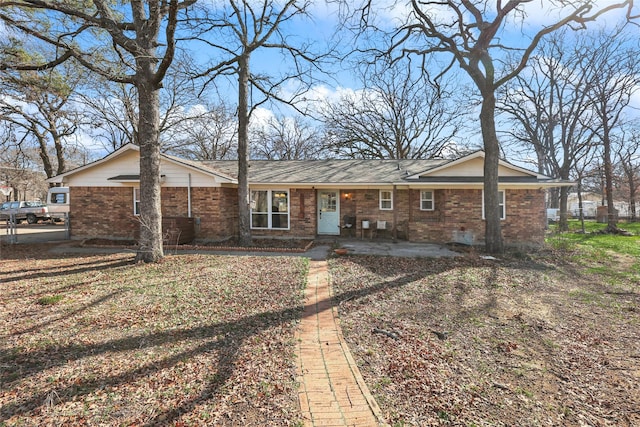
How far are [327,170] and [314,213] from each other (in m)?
2.57

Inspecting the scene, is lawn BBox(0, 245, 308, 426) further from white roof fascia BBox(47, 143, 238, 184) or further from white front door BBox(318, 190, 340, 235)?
white front door BBox(318, 190, 340, 235)

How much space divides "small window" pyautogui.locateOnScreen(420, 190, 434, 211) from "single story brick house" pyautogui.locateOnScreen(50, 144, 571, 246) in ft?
0.13

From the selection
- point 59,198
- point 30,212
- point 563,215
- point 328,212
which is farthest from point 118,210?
point 563,215

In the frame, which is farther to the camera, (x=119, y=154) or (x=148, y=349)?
(x=119, y=154)

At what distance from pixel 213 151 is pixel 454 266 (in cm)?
2826

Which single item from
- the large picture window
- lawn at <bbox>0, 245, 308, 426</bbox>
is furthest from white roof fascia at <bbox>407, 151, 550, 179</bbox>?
lawn at <bbox>0, 245, 308, 426</bbox>

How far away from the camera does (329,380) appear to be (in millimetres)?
3049

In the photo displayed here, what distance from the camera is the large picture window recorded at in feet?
43.7

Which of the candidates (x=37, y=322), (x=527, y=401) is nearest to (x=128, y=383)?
(x=37, y=322)

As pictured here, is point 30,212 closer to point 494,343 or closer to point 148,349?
point 148,349

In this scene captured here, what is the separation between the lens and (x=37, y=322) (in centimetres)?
433

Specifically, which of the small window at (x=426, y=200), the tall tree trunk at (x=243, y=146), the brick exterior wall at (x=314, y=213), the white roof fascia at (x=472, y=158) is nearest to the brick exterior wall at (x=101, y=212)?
the brick exterior wall at (x=314, y=213)

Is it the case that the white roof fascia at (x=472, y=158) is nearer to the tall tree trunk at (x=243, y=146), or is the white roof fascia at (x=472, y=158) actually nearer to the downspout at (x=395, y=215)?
the downspout at (x=395, y=215)

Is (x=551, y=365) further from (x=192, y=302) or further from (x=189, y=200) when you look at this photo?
(x=189, y=200)
